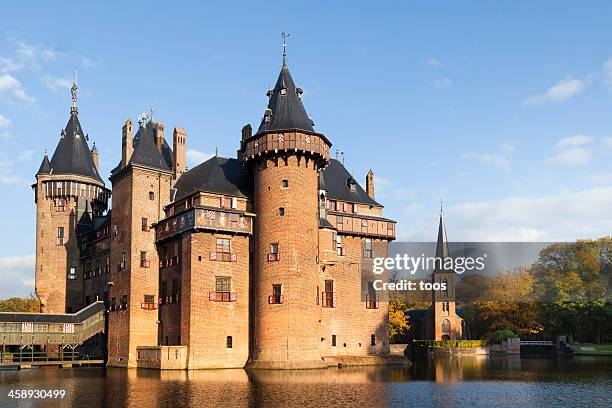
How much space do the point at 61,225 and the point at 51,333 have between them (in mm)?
15201

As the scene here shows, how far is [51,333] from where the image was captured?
186 feet

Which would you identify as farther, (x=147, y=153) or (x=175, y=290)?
(x=147, y=153)

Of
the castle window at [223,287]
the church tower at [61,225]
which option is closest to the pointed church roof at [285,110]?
the castle window at [223,287]

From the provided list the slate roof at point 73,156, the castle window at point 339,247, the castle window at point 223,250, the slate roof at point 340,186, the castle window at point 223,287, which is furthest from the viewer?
the slate roof at point 73,156

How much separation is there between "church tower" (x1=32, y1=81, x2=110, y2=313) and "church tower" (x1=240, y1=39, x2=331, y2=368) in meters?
25.0

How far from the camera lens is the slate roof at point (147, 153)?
56.5 metres

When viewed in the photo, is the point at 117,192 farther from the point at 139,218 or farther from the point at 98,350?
the point at 98,350

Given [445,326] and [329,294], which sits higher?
[329,294]

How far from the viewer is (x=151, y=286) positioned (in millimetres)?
55531

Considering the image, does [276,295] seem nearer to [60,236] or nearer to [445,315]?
[60,236]

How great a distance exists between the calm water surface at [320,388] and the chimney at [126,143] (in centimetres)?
1812

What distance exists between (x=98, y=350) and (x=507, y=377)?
35.5 m

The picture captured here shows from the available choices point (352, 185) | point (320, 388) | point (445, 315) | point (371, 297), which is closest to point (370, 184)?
point (352, 185)

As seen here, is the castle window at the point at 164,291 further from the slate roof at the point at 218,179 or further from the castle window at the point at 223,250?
the slate roof at the point at 218,179
